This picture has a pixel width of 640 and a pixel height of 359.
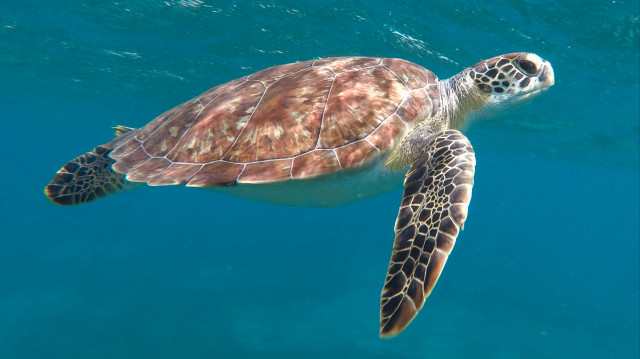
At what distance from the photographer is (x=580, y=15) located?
358 inches

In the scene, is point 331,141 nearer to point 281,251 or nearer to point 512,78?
point 512,78

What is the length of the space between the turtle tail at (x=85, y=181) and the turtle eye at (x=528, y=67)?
528 centimetres

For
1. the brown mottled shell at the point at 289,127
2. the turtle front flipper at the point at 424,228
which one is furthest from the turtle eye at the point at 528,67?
the turtle front flipper at the point at 424,228

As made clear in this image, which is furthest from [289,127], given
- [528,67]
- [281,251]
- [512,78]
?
[281,251]

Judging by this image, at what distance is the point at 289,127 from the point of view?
160 inches

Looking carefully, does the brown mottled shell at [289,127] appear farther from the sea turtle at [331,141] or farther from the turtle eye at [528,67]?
the turtle eye at [528,67]

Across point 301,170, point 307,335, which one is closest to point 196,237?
point 307,335

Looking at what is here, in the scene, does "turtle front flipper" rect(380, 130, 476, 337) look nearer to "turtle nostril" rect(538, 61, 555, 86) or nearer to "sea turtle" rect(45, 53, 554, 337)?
"sea turtle" rect(45, 53, 554, 337)

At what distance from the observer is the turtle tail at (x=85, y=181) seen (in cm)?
476

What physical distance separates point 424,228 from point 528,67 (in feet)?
9.62

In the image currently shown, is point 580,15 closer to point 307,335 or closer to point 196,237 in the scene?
point 307,335

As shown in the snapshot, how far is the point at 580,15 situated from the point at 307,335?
433 inches

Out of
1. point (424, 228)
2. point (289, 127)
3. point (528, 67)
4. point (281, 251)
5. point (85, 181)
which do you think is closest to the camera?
point (424, 228)

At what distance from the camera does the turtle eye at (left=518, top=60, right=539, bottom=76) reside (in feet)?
14.6
